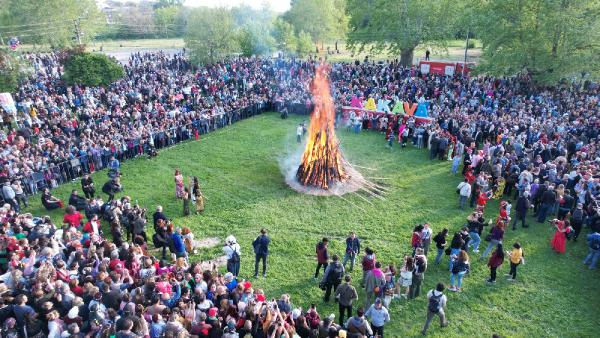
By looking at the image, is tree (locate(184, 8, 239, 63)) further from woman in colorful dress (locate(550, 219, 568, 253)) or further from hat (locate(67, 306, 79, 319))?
hat (locate(67, 306, 79, 319))

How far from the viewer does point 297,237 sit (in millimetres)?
15555

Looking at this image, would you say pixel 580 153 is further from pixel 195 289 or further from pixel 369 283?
pixel 195 289

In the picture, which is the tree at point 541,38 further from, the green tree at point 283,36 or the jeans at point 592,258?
the green tree at point 283,36

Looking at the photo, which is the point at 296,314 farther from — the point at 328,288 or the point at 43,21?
the point at 43,21

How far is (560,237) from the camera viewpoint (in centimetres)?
1450

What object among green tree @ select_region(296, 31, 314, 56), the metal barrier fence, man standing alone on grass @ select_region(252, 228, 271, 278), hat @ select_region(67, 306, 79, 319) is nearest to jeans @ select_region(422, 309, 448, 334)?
man standing alone on grass @ select_region(252, 228, 271, 278)

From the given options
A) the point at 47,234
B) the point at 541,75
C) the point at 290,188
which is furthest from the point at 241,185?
the point at 541,75

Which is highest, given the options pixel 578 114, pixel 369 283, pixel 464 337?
pixel 578 114

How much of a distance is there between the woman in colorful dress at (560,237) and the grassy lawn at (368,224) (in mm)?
293

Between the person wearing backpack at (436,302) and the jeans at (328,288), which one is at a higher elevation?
the person wearing backpack at (436,302)

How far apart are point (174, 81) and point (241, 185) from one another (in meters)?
16.7

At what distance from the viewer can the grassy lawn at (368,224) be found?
11859 millimetres

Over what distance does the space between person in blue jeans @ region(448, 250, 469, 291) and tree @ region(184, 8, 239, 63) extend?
1234 inches

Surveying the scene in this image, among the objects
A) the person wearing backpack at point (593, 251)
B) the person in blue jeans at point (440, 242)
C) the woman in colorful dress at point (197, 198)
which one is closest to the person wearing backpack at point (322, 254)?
the person in blue jeans at point (440, 242)
